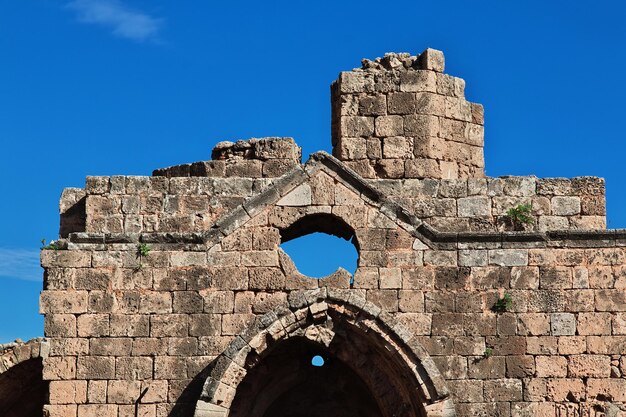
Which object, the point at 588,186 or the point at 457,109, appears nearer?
the point at 588,186

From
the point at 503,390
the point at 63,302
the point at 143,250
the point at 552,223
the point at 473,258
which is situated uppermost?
the point at 552,223

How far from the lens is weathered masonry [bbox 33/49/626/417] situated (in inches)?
736

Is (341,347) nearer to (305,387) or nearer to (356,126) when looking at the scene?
(305,387)

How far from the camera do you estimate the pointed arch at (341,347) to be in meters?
18.4

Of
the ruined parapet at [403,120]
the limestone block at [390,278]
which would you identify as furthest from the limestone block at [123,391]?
the ruined parapet at [403,120]

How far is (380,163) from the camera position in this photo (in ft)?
66.1

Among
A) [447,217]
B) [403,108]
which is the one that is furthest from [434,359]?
[403,108]

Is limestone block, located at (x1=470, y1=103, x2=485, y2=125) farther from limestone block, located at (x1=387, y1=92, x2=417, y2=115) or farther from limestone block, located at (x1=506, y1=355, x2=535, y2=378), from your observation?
limestone block, located at (x1=506, y1=355, x2=535, y2=378)

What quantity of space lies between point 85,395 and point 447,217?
5.29 m

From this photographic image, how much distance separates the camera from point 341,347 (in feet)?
62.9

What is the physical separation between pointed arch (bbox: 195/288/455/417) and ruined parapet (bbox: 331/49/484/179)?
2318 mm

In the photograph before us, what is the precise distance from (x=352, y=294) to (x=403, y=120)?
2.88 m

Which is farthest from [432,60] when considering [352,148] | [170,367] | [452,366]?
[170,367]

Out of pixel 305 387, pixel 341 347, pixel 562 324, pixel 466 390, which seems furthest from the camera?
pixel 305 387
